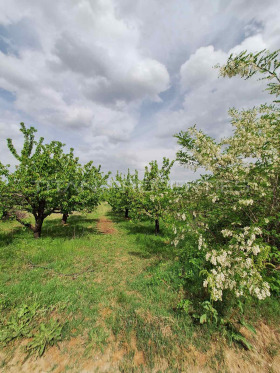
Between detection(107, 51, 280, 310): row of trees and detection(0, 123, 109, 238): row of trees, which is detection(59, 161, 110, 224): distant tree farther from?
detection(107, 51, 280, 310): row of trees

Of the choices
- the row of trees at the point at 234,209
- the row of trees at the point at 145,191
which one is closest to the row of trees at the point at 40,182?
the row of trees at the point at 145,191

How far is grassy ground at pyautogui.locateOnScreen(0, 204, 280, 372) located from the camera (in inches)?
138

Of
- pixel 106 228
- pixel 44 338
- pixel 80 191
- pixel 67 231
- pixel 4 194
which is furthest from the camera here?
pixel 106 228

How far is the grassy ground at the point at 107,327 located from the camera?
3.50 m

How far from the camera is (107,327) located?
14.5 feet

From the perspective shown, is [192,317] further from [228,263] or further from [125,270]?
[125,270]

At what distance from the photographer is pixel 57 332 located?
13.4 feet

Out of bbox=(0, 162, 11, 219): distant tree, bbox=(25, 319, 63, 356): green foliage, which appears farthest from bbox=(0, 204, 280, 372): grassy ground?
bbox=(0, 162, 11, 219): distant tree

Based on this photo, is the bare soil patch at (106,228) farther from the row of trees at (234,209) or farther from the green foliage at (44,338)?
the green foliage at (44,338)

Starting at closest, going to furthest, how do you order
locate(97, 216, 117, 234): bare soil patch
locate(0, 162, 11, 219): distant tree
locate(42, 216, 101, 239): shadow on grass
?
locate(0, 162, 11, 219): distant tree
locate(42, 216, 101, 239): shadow on grass
locate(97, 216, 117, 234): bare soil patch

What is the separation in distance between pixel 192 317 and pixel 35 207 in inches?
503

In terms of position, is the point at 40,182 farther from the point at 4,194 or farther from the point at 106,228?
the point at 106,228

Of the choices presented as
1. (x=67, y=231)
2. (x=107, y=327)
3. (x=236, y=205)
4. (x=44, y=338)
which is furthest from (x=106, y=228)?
(x=236, y=205)

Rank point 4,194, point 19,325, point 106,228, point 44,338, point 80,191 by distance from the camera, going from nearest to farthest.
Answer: point 44,338 < point 19,325 < point 4,194 < point 80,191 < point 106,228
